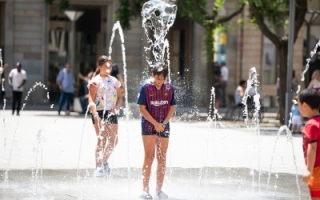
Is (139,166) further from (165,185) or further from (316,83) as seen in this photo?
(316,83)

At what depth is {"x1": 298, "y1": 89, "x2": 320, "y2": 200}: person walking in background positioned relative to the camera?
707 centimetres

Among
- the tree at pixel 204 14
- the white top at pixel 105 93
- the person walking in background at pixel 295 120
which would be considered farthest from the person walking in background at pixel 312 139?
the tree at pixel 204 14

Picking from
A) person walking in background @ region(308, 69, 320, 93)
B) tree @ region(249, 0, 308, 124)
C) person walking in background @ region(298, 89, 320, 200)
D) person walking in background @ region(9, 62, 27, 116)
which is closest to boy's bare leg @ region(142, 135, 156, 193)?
person walking in background @ region(298, 89, 320, 200)

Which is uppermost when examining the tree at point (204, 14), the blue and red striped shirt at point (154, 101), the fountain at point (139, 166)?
the tree at point (204, 14)

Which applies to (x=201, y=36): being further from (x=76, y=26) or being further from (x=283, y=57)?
(x=283, y=57)

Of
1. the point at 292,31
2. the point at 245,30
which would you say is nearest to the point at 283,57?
the point at 292,31

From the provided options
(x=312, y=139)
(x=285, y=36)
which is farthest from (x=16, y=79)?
(x=312, y=139)

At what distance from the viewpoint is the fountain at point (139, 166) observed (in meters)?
11.0

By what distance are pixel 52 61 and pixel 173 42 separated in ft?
17.4

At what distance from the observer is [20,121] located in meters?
23.9

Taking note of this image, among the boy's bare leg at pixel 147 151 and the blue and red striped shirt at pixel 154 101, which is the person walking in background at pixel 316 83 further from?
the boy's bare leg at pixel 147 151

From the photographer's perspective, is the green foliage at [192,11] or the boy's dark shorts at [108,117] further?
the green foliage at [192,11]

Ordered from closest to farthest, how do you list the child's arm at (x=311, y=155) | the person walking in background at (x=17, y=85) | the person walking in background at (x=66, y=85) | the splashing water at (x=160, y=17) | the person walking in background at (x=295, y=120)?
the child's arm at (x=311, y=155) → the person walking in background at (x=295, y=120) → the splashing water at (x=160, y=17) → the person walking in background at (x=17, y=85) → the person walking in background at (x=66, y=85)

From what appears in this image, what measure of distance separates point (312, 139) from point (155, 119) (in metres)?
3.43
